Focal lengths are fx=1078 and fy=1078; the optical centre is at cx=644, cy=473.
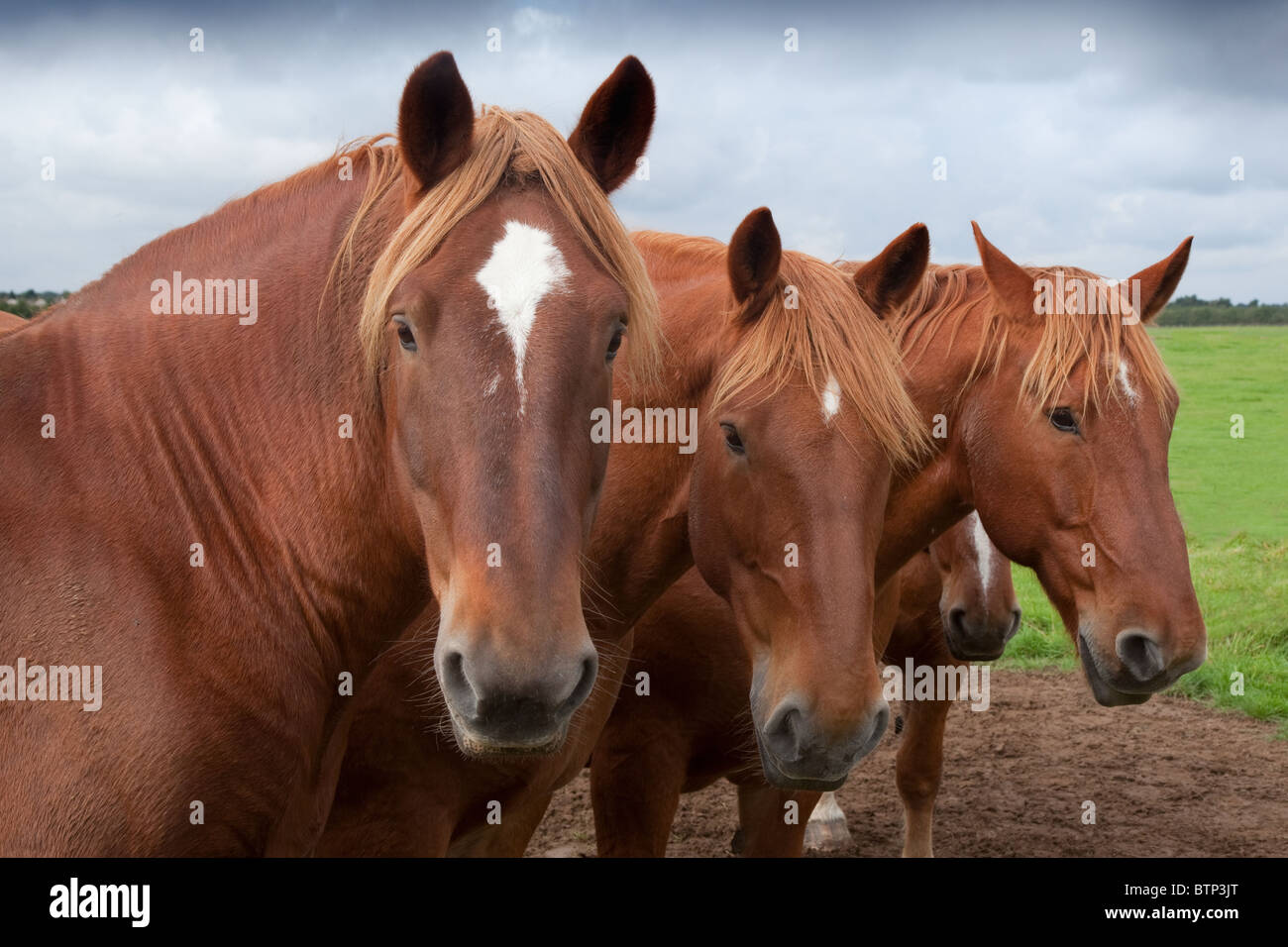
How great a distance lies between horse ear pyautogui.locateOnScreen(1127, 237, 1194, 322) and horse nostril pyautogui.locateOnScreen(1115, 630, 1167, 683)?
1.48 m

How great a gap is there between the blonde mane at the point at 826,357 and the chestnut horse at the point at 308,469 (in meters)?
0.65

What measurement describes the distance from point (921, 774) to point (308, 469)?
186 inches

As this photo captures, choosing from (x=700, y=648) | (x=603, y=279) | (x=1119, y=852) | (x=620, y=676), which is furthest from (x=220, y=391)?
(x=1119, y=852)

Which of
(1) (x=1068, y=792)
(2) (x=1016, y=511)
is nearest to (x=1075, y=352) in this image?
(2) (x=1016, y=511)

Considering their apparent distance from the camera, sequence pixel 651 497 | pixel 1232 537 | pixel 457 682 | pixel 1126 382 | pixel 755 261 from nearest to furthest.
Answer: pixel 457 682 → pixel 755 261 → pixel 651 497 → pixel 1126 382 → pixel 1232 537

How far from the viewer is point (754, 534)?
3.44 metres

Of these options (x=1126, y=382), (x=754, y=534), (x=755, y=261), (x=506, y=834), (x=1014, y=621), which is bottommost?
(x=506, y=834)

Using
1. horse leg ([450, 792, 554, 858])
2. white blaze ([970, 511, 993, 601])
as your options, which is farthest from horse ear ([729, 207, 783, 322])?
white blaze ([970, 511, 993, 601])

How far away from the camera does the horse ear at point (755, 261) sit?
11.7ft

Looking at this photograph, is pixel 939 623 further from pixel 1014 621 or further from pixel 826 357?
pixel 826 357

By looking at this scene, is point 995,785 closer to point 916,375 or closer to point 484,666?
point 916,375

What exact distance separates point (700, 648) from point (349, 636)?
1.89 meters

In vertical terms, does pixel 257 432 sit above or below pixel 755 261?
below

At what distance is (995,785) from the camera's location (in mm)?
7680
